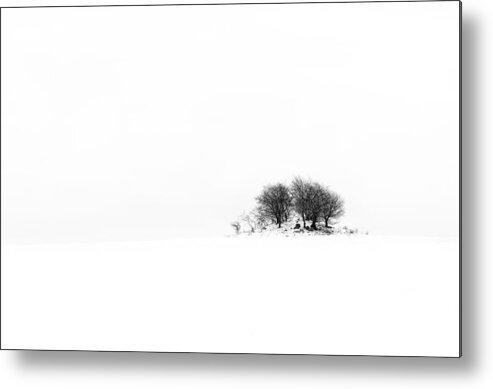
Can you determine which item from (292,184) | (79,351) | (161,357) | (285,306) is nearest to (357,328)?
(285,306)

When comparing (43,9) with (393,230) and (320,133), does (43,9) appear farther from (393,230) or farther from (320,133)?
(393,230)

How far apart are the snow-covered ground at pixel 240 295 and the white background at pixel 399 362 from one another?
75mm

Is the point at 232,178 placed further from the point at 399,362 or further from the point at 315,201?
the point at 399,362

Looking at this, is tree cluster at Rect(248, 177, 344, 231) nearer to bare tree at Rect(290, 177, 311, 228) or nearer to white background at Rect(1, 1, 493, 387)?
bare tree at Rect(290, 177, 311, 228)

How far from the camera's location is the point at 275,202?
218cm

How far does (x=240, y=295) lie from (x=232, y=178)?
12.7 inches

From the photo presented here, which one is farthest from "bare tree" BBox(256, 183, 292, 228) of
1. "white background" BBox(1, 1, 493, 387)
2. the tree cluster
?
"white background" BBox(1, 1, 493, 387)

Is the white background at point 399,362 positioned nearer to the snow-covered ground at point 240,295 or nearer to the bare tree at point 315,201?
the snow-covered ground at point 240,295

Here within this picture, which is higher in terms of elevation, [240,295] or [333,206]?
[333,206]

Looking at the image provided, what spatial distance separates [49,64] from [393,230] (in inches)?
41.9

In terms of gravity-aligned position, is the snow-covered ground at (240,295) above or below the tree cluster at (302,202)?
below

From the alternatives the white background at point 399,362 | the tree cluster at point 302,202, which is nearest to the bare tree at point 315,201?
the tree cluster at point 302,202

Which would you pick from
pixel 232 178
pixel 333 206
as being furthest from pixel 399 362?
pixel 232 178

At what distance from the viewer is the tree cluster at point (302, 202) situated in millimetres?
2174
